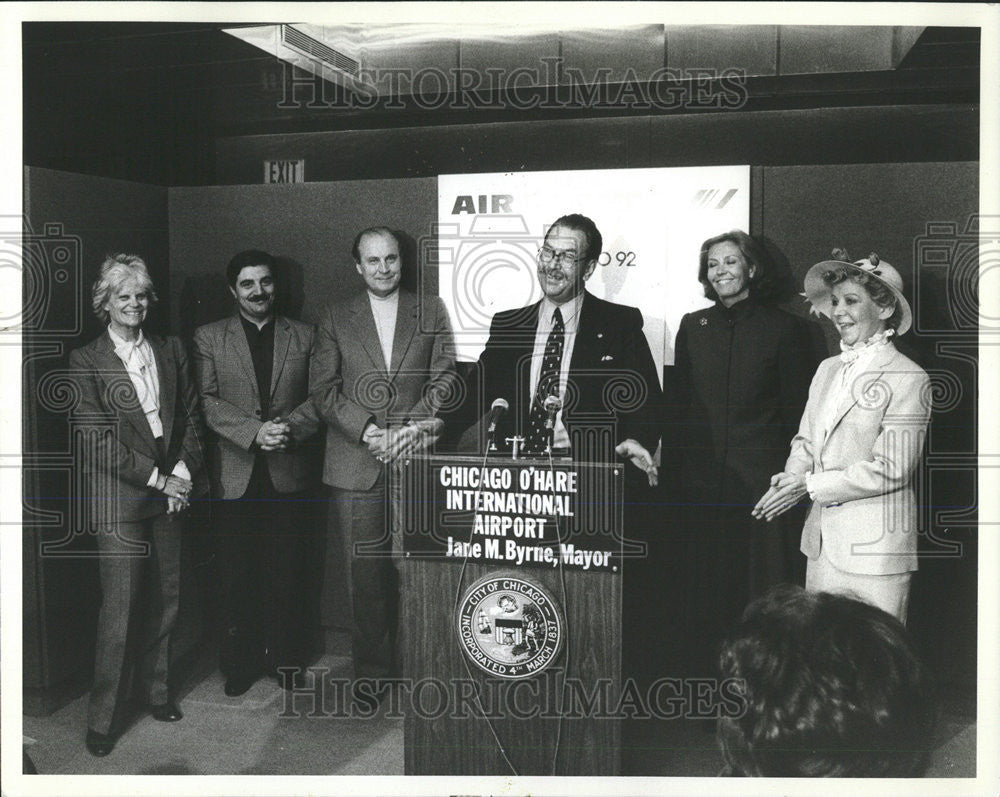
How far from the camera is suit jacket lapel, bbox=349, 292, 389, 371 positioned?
3.53m

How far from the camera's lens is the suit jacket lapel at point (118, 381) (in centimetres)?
351

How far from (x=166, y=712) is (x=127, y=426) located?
1039mm

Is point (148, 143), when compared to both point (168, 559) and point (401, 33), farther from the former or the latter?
point (168, 559)

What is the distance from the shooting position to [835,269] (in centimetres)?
339

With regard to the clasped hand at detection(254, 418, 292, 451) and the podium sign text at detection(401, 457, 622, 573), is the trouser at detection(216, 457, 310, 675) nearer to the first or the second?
the clasped hand at detection(254, 418, 292, 451)

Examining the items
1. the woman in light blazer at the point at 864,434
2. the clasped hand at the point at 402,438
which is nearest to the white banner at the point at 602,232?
the clasped hand at the point at 402,438

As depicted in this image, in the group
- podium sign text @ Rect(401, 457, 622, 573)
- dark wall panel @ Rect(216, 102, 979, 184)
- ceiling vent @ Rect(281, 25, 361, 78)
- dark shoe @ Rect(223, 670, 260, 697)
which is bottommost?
dark shoe @ Rect(223, 670, 260, 697)

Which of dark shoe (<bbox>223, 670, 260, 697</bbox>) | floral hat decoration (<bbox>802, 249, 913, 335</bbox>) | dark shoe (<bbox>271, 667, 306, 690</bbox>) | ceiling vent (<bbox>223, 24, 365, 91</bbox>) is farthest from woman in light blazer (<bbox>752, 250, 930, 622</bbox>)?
dark shoe (<bbox>223, 670, 260, 697</bbox>)

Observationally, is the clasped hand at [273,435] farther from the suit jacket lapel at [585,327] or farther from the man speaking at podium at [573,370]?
the suit jacket lapel at [585,327]

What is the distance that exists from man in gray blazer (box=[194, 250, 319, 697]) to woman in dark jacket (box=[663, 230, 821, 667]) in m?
1.31

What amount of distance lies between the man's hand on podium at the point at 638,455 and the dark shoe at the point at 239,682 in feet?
5.11

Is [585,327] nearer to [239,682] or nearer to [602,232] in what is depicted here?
[602,232]

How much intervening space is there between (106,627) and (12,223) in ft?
4.79

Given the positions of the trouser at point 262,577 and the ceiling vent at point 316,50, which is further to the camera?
the trouser at point 262,577
